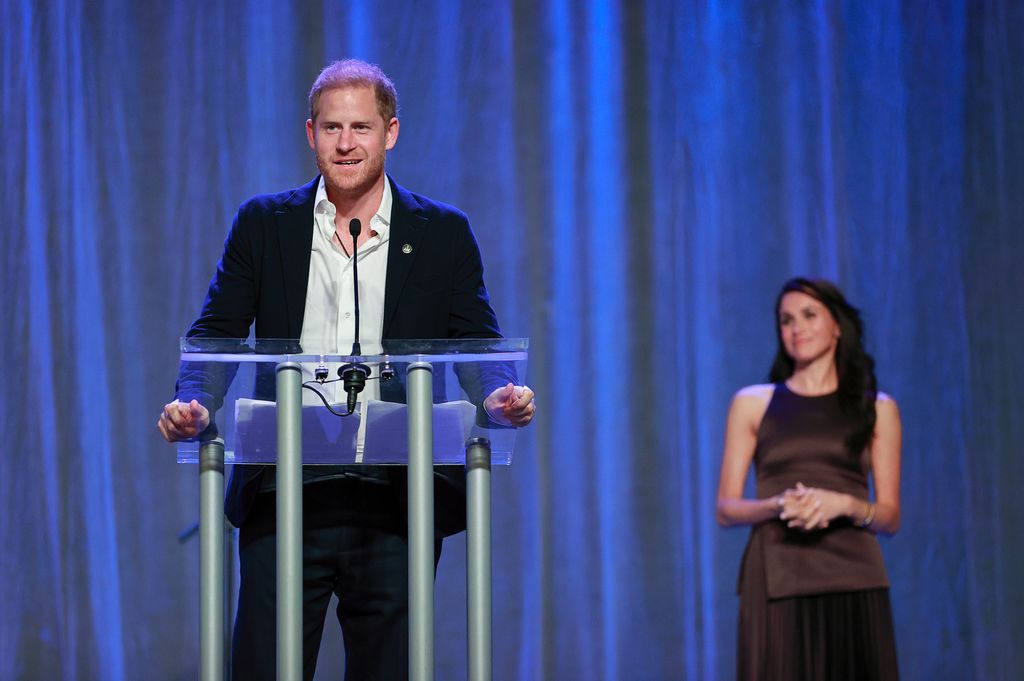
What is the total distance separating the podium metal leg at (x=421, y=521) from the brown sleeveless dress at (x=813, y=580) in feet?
7.06

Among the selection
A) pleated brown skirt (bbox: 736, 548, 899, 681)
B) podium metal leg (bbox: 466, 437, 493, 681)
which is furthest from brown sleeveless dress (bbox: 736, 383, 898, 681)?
podium metal leg (bbox: 466, 437, 493, 681)

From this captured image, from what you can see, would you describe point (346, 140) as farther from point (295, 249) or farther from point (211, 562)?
point (211, 562)

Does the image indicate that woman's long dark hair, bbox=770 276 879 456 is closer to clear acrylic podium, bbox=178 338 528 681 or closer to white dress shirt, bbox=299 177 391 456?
white dress shirt, bbox=299 177 391 456

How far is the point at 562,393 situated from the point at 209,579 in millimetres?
2537

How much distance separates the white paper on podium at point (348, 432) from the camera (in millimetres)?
2107

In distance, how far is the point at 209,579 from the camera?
212 centimetres

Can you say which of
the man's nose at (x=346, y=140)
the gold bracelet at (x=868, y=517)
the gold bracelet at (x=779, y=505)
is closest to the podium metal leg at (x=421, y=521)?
the man's nose at (x=346, y=140)

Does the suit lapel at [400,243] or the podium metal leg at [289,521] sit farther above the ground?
the suit lapel at [400,243]

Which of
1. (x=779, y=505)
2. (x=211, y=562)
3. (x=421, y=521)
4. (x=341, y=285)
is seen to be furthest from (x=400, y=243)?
(x=779, y=505)

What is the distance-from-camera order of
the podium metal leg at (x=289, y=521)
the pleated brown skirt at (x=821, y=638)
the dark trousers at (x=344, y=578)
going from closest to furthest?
the podium metal leg at (x=289, y=521) → the dark trousers at (x=344, y=578) → the pleated brown skirt at (x=821, y=638)

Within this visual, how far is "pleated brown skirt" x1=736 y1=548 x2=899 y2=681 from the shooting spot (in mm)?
3889

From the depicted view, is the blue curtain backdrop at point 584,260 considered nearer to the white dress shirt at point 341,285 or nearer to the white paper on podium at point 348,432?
the white dress shirt at point 341,285

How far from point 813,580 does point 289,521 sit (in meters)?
2.37

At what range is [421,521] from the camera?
6.91 feet
